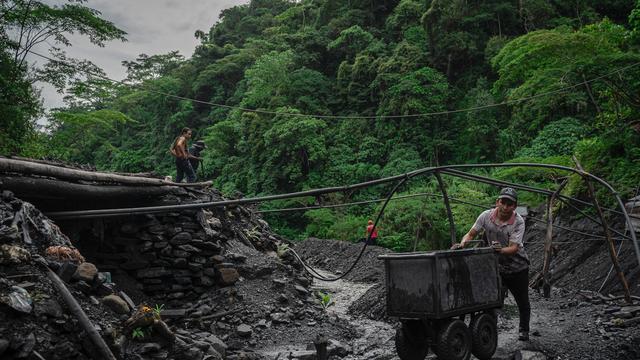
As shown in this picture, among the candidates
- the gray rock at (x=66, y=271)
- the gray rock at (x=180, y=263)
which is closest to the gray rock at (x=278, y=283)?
the gray rock at (x=180, y=263)

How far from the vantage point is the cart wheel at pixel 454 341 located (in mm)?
4969

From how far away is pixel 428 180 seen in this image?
25656 millimetres

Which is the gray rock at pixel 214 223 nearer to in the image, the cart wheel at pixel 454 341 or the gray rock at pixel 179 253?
the gray rock at pixel 179 253

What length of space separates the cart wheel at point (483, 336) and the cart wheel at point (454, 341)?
0.37 feet

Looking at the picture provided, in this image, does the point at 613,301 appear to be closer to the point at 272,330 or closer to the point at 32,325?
the point at 272,330

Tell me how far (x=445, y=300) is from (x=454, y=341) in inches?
18.6

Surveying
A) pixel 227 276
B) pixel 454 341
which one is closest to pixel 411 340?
pixel 454 341

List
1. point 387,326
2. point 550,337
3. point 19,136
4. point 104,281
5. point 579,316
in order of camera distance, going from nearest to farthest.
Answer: point 104,281 → point 550,337 → point 579,316 → point 387,326 → point 19,136

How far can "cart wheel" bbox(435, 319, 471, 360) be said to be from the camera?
196 inches

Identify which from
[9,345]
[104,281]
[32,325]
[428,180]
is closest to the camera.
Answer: [9,345]

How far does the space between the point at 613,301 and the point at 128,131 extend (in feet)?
161

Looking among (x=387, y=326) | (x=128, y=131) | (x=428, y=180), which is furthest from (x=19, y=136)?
(x=128, y=131)

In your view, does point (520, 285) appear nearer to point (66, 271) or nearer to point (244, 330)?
point (244, 330)

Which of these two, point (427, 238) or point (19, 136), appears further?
point (427, 238)
